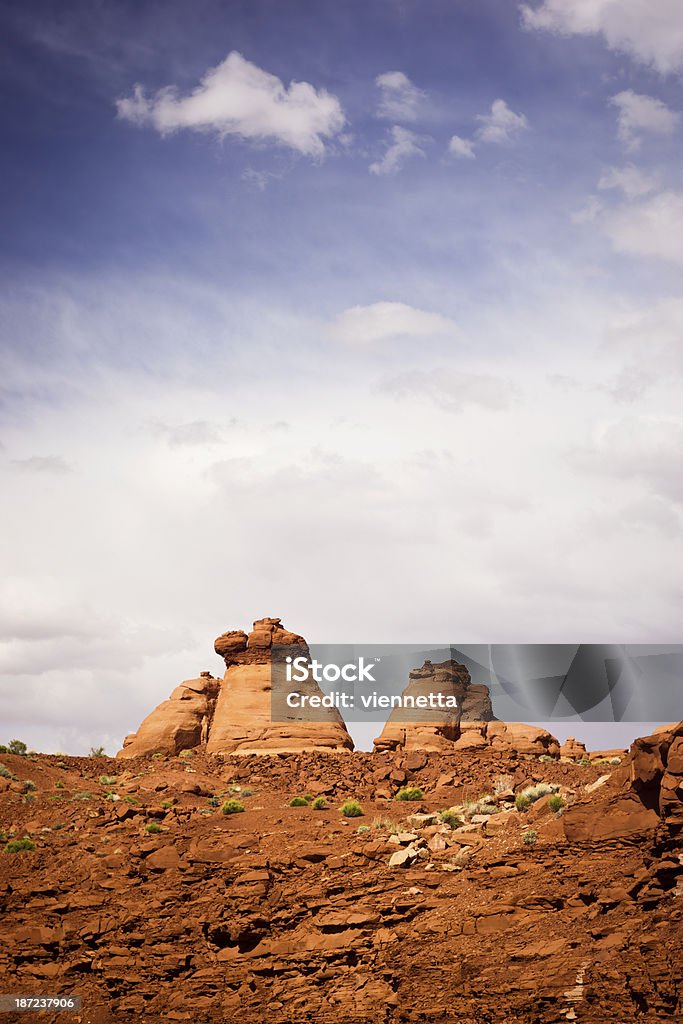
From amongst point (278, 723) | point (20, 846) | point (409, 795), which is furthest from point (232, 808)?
point (278, 723)

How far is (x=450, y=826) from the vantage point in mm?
25234

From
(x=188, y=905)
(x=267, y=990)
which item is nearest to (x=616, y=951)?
(x=267, y=990)

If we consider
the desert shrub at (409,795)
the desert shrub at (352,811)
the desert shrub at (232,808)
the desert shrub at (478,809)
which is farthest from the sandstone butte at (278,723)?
the desert shrub at (478,809)

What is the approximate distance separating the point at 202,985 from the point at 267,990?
77.8 inches

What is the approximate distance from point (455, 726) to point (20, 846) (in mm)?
34433

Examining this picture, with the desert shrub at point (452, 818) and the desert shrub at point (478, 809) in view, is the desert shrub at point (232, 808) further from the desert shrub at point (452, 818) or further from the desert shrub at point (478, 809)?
the desert shrub at point (478, 809)

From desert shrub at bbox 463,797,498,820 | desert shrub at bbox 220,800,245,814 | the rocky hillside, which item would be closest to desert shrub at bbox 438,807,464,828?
the rocky hillside

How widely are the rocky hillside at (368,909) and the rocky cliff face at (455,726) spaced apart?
23.2m

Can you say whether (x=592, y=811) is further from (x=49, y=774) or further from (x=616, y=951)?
(x=49, y=774)

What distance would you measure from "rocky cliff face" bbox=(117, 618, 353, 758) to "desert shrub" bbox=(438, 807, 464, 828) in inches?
971

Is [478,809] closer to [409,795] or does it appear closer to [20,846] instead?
[409,795]

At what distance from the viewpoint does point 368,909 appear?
21.2 m

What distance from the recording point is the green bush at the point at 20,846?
29406mm

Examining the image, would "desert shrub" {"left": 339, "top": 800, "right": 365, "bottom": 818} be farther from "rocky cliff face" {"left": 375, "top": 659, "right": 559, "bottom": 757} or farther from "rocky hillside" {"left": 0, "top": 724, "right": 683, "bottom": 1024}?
"rocky cliff face" {"left": 375, "top": 659, "right": 559, "bottom": 757}
